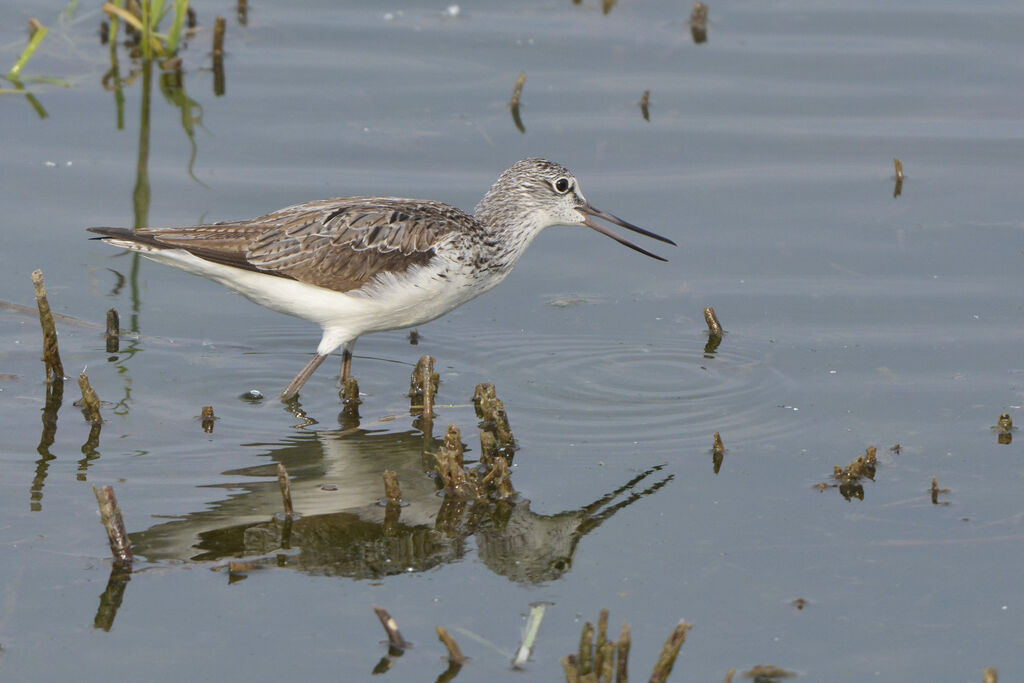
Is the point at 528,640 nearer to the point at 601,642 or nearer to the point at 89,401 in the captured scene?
the point at 601,642

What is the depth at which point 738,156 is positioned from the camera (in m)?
11.6

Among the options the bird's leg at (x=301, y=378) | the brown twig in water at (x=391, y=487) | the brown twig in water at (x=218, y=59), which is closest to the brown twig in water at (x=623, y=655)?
the brown twig in water at (x=391, y=487)

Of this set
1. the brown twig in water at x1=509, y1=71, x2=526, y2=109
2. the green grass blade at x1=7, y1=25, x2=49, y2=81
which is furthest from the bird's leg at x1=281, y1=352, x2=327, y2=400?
the green grass blade at x1=7, y1=25, x2=49, y2=81

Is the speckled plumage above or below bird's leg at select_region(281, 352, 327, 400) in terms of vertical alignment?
above

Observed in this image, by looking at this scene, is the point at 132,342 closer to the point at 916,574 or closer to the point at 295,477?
the point at 295,477

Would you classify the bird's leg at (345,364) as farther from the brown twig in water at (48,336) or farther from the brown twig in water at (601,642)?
the brown twig in water at (601,642)

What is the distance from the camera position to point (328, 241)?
327 inches

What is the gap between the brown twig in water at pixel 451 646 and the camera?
16.8 feet

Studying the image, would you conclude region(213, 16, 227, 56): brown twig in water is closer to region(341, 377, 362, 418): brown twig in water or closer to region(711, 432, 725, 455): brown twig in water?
region(341, 377, 362, 418): brown twig in water

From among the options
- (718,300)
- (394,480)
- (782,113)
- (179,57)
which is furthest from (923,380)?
(179,57)

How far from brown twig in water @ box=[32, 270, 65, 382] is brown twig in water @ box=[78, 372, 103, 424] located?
0.38 meters

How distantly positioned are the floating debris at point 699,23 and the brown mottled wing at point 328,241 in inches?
238

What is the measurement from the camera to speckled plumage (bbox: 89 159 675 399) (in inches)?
320

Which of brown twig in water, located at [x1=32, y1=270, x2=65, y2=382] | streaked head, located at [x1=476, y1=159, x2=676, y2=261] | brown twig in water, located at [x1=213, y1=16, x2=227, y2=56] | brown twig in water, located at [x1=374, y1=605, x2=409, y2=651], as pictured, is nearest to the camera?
brown twig in water, located at [x1=374, y1=605, x2=409, y2=651]
